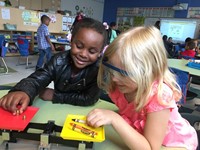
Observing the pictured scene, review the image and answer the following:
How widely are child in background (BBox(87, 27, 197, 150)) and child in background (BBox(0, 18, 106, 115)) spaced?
0.26m

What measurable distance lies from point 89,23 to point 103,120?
54 cm

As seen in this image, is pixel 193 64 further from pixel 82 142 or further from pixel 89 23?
pixel 82 142

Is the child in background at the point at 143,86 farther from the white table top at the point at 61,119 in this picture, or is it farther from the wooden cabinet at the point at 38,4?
the wooden cabinet at the point at 38,4

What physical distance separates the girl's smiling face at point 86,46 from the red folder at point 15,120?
34 cm

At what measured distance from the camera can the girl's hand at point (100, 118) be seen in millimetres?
535

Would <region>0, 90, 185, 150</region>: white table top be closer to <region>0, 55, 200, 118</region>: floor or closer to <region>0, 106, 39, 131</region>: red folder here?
<region>0, 106, 39, 131</region>: red folder

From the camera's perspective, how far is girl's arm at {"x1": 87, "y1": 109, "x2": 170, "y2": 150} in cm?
54

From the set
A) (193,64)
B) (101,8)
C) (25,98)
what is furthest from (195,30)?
(25,98)

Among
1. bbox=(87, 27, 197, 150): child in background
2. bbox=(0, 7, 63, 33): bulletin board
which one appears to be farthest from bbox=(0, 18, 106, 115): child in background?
bbox=(0, 7, 63, 33): bulletin board

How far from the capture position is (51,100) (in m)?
0.88

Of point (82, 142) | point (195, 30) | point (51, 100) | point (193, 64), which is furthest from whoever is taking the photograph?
point (195, 30)

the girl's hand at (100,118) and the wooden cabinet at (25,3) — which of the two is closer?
the girl's hand at (100,118)

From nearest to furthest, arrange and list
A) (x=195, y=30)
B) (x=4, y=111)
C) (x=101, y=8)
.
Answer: (x=4, y=111), (x=195, y=30), (x=101, y=8)

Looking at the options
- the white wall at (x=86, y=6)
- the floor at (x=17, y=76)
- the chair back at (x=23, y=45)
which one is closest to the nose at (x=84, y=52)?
the floor at (x=17, y=76)
